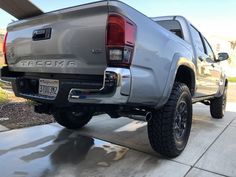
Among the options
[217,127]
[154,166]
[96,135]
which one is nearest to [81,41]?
[154,166]

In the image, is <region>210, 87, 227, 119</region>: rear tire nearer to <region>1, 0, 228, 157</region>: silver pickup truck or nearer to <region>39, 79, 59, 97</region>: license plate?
<region>1, 0, 228, 157</region>: silver pickup truck

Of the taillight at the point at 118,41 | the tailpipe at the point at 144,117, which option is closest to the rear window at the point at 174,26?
the tailpipe at the point at 144,117

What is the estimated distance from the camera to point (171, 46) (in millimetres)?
3330

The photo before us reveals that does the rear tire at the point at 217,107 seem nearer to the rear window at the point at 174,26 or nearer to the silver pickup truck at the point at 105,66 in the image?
the rear window at the point at 174,26

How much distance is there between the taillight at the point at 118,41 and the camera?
253 centimetres

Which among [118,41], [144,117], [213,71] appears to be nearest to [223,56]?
[213,71]

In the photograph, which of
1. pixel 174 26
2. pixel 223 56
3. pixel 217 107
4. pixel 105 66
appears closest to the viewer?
pixel 105 66

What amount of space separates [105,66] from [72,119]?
7.75ft

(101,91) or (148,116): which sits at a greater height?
(101,91)

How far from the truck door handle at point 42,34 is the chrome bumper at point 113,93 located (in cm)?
80

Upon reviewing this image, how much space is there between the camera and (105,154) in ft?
12.2

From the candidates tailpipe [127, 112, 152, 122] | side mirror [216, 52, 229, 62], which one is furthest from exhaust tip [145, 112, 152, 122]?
side mirror [216, 52, 229, 62]

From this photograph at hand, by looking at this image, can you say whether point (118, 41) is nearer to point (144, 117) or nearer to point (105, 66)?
point (105, 66)

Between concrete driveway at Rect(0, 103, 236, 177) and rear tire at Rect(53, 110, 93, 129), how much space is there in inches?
5.2
